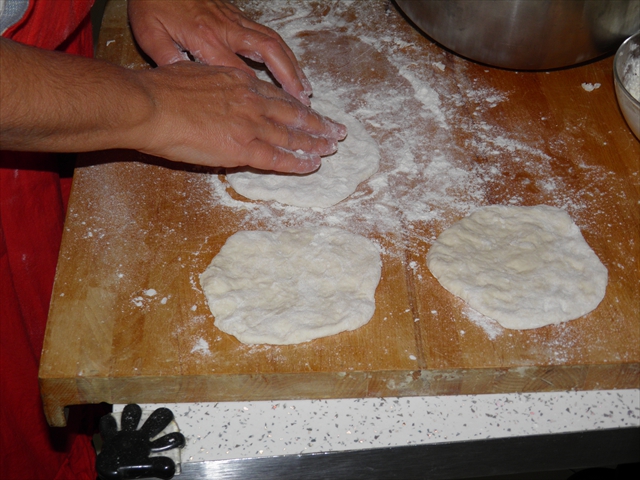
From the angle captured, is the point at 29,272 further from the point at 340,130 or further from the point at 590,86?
the point at 590,86

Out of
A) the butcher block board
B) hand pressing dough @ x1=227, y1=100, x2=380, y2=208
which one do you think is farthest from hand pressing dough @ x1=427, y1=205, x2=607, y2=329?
hand pressing dough @ x1=227, y1=100, x2=380, y2=208

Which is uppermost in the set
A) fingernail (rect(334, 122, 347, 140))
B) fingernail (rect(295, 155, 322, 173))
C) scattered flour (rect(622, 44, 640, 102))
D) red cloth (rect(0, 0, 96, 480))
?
scattered flour (rect(622, 44, 640, 102))

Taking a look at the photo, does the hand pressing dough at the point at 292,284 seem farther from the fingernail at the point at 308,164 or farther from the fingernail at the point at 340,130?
the fingernail at the point at 340,130

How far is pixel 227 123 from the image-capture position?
146cm

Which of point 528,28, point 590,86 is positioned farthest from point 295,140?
point 590,86

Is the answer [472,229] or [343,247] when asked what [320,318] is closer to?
[343,247]

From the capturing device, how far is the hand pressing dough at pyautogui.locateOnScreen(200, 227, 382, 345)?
1.31 m

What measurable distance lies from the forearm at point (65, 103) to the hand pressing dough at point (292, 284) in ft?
1.15

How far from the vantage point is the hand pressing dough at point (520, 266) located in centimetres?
135

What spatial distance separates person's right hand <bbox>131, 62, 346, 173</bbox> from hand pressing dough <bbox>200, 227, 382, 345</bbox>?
0.20 m

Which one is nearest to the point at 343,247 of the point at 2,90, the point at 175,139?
the point at 175,139

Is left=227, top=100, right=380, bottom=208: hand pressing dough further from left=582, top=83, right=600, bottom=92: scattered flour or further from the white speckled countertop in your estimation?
left=582, top=83, right=600, bottom=92: scattered flour

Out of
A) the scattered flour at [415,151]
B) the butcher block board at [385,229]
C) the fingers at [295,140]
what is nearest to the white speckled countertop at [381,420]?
the butcher block board at [385,229]

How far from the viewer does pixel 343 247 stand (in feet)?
4.77
